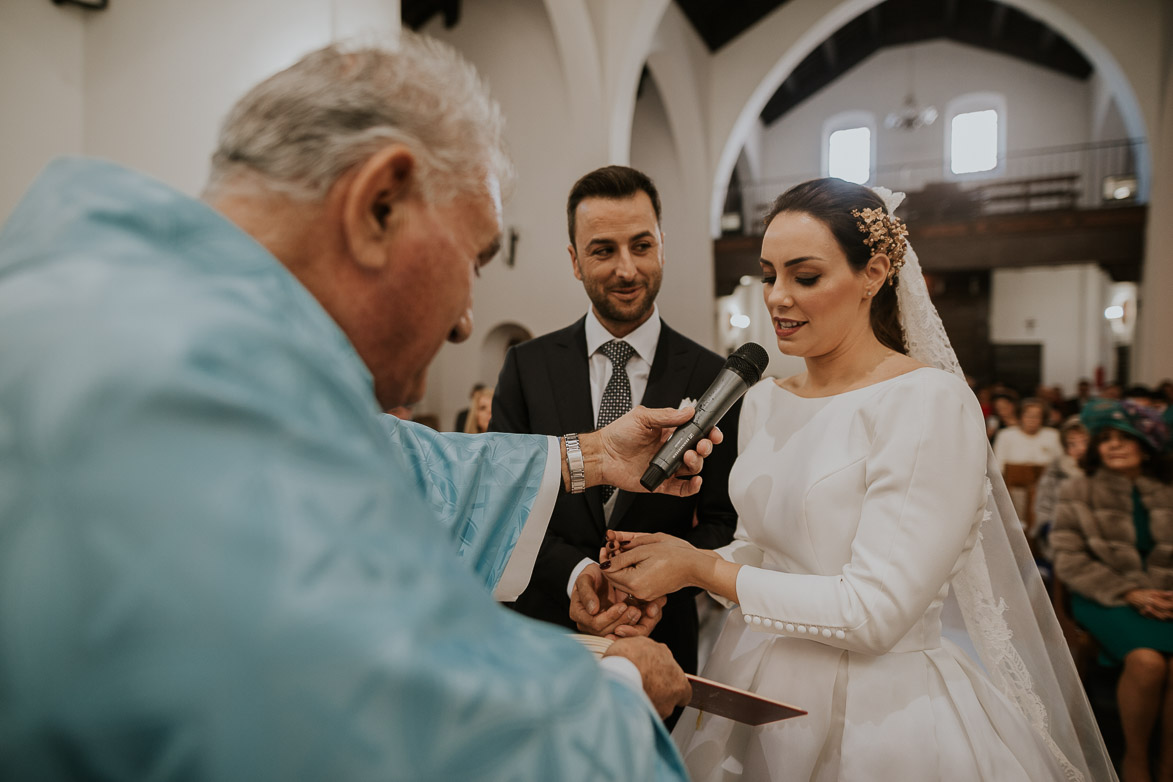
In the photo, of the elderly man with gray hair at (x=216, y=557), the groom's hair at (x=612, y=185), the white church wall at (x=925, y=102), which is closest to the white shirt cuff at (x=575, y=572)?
the groom's hair at (x=612, y=185)

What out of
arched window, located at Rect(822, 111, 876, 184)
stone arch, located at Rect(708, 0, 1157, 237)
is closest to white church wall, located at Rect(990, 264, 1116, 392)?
arched window, located at Rect(822, 111, 876, 184)

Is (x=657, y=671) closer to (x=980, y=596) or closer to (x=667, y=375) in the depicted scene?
(x=980, y=596)

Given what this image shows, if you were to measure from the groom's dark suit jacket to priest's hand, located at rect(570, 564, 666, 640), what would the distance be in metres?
0.20

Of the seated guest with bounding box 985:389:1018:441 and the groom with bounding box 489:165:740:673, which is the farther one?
the seated guest with bounding box 985:389:1018:441

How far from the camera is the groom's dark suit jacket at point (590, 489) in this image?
2.08m

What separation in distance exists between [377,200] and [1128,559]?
4.23 m

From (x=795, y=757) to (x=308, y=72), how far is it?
5.05 ft

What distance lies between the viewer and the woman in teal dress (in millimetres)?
3523

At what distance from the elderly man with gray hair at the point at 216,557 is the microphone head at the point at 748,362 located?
0.94 metres

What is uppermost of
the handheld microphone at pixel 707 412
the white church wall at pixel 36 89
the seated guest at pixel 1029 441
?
the white church wall at pixel 36 89

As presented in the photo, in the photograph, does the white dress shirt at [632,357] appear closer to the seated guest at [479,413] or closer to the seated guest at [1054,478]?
the seated guest at [479,413]

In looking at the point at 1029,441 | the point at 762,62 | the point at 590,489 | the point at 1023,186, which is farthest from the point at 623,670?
the point at 1023,186

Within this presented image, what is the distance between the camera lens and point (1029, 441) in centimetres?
713

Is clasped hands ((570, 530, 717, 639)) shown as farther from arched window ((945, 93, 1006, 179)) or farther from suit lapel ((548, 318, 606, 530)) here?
arched window ((945, 93, 1006, 179))
